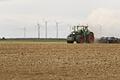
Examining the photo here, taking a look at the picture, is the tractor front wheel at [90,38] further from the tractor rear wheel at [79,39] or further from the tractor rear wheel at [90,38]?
the tractor rear wheel at [79,39]

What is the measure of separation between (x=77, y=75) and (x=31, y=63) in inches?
163

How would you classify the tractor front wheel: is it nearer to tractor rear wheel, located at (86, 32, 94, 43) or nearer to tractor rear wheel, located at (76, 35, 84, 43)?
tractor rear wheel, located at (86, 32, 94, 43)

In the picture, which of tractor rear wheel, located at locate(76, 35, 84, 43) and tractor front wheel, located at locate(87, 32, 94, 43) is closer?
tractor rear wheel, located at locate(76, 35, 84, 43)

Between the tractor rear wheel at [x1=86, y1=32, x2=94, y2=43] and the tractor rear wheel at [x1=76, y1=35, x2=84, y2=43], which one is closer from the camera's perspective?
the tractor rear wheel at [x1=76, y1=35, x2=84, y2=43]

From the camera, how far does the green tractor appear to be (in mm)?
52594

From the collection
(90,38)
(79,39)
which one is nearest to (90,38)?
(90,38)

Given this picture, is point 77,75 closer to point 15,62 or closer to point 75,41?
point 15,62

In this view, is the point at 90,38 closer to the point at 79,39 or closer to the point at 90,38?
the point at 90,38

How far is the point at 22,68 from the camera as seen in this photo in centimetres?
1770

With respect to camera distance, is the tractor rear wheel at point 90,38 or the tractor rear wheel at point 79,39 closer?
the tractor rear wheel at point 79,39

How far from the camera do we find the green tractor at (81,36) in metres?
52.6

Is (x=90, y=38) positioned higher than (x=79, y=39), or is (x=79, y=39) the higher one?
(x=90, y=38)

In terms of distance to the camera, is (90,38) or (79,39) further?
(90,38)

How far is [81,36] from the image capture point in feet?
175
